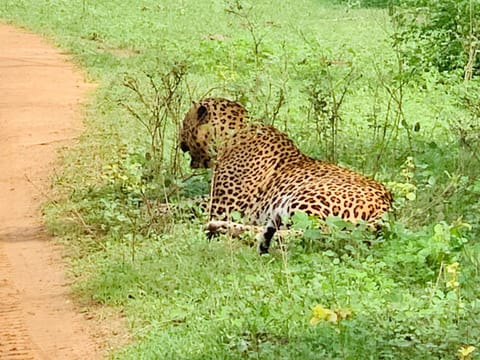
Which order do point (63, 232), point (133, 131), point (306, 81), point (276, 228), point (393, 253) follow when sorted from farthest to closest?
point (306, 81) → point (133, 131) → point (63, 232) → point (276, 228) → point (393, 253)

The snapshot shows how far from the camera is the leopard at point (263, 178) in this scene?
6828 millimetres

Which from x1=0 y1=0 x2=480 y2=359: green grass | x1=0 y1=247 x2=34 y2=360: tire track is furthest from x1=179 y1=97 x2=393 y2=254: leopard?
x1=0 y1=247 x2=34 y2=360: tire track

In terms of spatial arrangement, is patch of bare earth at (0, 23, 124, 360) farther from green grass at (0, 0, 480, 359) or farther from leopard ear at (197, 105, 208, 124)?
leopard ear at (197, 105, 208, 124)

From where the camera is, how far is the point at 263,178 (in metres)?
7.61

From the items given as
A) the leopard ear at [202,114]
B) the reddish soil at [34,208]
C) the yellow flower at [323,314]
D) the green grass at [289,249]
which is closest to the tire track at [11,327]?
the reddish soil at [34,208]

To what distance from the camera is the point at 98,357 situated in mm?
5465

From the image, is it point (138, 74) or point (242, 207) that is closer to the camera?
point (242, 207)

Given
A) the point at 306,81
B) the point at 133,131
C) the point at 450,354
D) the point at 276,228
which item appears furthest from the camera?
the point at 306,81

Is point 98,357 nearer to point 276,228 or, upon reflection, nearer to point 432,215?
point 276,228

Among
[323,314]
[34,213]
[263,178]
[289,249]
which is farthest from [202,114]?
[323,314]

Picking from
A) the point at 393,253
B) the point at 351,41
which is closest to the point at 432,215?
the point at 393,253

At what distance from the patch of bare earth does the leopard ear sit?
139 centimetres

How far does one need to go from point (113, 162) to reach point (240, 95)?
1.20 m

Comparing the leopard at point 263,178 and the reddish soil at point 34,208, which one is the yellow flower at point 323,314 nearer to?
the reddish soil at point 34,208
